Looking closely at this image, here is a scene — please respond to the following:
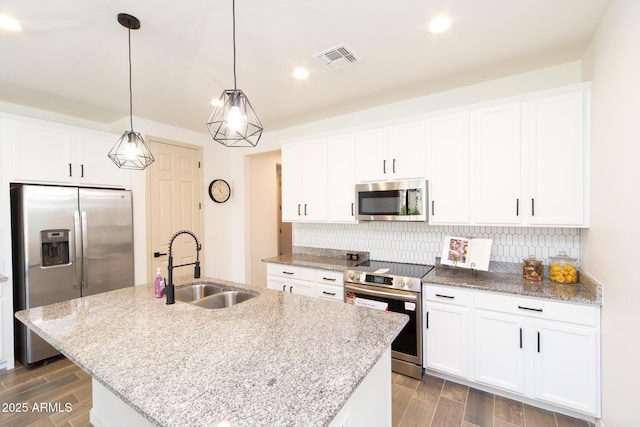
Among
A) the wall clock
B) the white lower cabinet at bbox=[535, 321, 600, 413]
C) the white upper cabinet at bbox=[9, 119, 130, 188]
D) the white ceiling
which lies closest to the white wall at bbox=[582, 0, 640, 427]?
the white lower cabinet at bbox=[535, 321, 600, 413]

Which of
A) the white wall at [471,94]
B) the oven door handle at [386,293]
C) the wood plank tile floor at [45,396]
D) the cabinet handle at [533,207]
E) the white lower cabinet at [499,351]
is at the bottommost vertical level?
the wood plank tile floor at [45,396]

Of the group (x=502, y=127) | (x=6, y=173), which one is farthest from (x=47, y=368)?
(x=502, y=127)

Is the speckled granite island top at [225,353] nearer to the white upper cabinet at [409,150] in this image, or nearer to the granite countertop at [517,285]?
the granite countertop at [517,285]

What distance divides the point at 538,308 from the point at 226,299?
226 centimetres

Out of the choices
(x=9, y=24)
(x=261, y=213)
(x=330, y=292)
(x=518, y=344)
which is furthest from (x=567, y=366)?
(x=9, y=24)

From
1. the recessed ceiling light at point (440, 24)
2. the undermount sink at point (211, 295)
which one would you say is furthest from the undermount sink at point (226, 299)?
the recessed ceiling light at point (440, 24)

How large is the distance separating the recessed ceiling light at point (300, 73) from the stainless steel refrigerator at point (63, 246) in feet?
7.95

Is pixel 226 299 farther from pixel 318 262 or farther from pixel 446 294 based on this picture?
pixel 446 294

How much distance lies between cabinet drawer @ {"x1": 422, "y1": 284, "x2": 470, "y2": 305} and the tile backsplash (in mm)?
620

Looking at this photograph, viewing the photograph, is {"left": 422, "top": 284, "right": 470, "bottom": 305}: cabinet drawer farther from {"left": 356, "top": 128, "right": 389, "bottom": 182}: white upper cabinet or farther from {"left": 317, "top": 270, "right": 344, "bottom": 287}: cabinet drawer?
{"left": 356, "top": 128, "right": 389, "bottom": 182}: white upper cabinet

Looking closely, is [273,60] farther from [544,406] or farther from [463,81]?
[544,406]

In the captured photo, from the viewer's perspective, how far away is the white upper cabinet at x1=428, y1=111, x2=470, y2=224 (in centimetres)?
250

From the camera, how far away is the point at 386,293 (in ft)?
8.48

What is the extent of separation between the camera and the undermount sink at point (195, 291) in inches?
89.2
